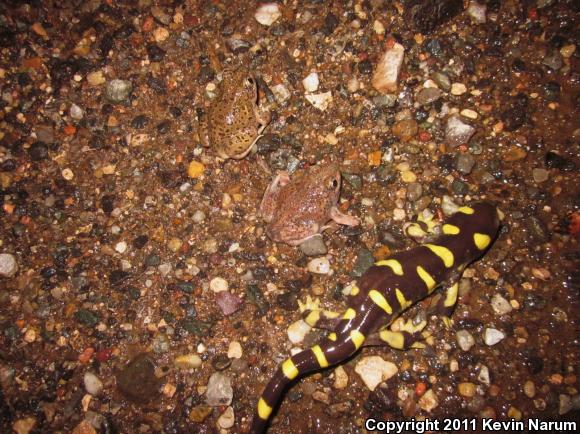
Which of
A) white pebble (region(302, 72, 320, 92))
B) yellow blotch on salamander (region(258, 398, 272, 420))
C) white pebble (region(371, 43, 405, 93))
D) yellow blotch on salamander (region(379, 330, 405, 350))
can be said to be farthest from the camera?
white pebble (region(302, 72, 320, 92))

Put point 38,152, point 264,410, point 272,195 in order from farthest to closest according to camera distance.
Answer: point 38,152, point 272,195, point 264,410

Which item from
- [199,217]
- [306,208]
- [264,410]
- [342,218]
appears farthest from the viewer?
[199,217]

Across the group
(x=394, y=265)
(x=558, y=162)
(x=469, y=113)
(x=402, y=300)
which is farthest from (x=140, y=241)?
(x=558, y=162)

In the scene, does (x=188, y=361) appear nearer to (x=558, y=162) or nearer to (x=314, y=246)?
(x=314, y=246)

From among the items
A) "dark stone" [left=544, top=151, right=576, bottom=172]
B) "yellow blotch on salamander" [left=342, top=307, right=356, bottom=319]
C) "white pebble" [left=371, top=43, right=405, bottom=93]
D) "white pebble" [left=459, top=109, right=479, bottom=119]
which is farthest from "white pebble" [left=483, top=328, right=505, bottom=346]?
"white pebble" [left=371, top=43, right=405, bottom=93]

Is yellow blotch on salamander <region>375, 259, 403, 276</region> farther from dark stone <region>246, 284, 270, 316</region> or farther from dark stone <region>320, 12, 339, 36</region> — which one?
dark stone <region>320, 12, 339, 36</region>

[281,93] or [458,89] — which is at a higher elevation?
[281,93]

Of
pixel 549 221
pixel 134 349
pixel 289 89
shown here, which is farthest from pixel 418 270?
pixel 134 349

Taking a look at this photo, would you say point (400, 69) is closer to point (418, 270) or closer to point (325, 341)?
point (418, 270)
